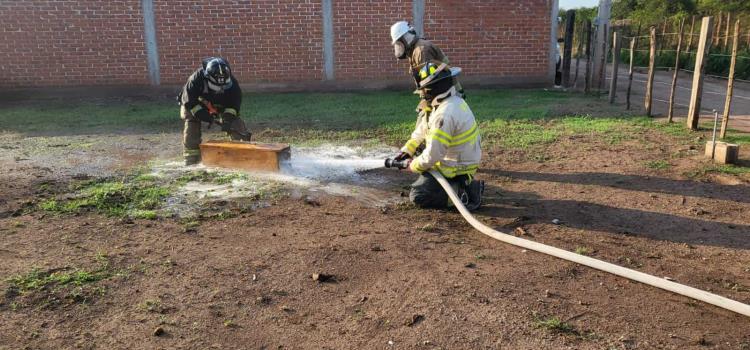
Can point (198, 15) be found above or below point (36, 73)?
above

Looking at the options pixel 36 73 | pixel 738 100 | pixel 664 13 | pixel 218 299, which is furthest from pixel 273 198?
pixel 664 13

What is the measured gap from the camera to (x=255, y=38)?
546 inches

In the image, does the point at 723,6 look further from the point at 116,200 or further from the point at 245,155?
the point at 116,200

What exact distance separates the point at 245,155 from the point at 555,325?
4.54 m

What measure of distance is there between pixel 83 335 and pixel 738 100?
46.5 ft

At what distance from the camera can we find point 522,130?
9234 mm

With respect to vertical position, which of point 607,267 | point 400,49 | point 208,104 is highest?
point 400,49

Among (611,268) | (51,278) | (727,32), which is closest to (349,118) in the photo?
(51,278)

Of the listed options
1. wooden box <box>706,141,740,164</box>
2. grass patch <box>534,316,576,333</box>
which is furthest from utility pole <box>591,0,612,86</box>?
grass patch <box>534,316,576,333</box>

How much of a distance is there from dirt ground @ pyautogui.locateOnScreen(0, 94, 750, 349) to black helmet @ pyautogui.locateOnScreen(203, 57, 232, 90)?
1866 millimetres

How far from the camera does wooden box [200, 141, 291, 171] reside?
6.81 metres

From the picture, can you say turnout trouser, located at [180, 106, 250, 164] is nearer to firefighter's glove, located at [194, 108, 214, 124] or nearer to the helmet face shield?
firefighter's glove, located at [194, 108, 214, 124]

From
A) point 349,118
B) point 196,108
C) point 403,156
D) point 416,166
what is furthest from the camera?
point 349,118

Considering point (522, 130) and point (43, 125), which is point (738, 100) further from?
point (43, 125)
